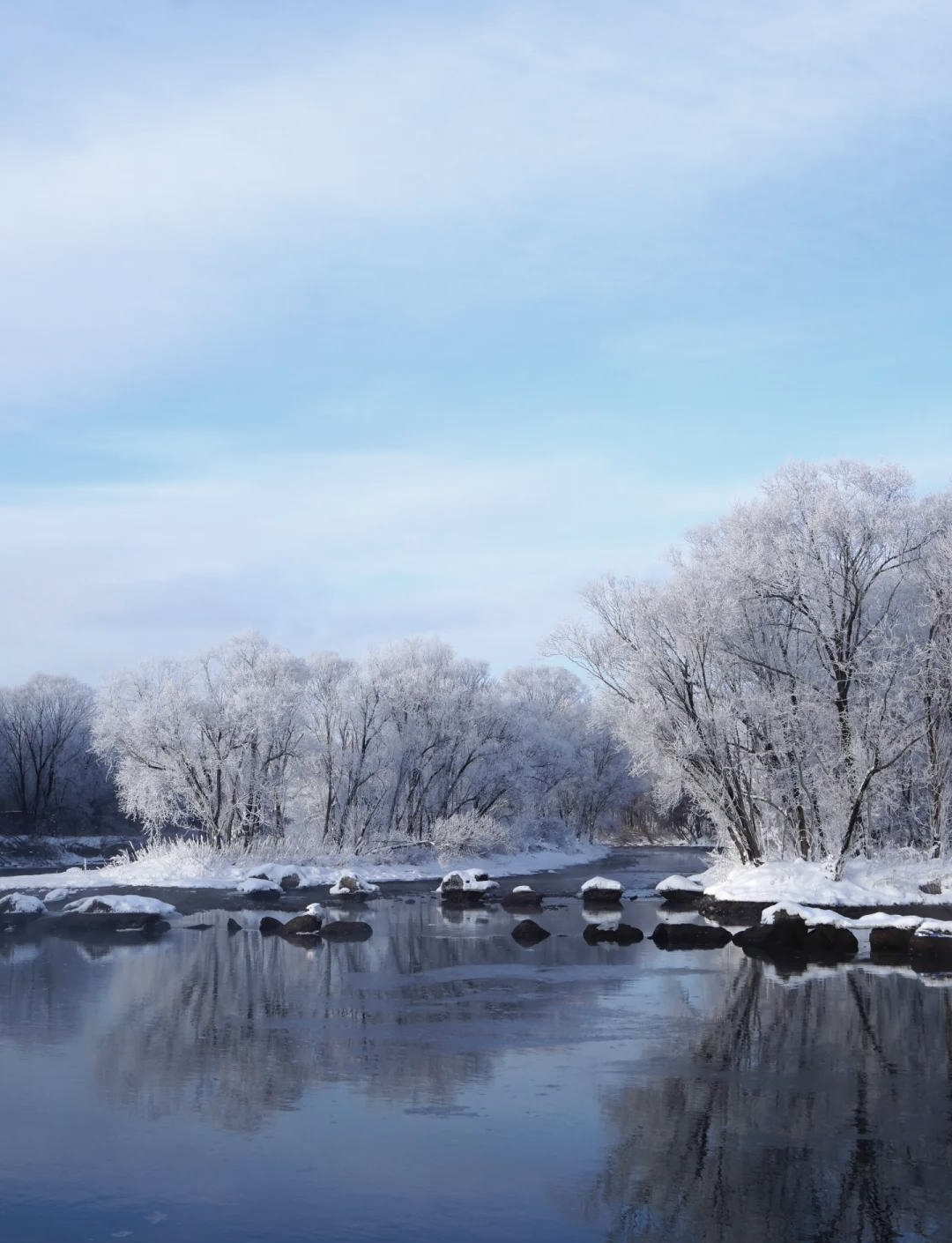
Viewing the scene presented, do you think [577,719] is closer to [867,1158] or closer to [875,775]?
[875,775]

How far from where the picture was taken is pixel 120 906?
33312 millimetres

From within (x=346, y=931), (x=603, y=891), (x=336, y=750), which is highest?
(x=336, y=750)

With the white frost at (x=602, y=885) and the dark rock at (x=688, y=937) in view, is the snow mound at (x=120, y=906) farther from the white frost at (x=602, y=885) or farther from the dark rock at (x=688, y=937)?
the white frost at (x=602, y=885)

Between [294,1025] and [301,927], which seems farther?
[301,927]

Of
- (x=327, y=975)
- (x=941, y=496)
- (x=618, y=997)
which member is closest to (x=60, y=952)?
(x=327, y=975)

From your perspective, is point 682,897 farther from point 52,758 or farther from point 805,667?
point 52,758

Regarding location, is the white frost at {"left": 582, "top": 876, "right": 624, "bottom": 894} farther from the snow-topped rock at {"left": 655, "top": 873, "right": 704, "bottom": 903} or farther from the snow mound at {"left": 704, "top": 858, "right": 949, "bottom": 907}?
the snow mound at {"left": 704, "top": 858, "right": 949, "bottom": 907}

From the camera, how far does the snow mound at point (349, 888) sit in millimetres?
43200

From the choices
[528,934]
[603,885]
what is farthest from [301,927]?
[603,885]

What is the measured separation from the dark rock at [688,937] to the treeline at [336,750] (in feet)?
49.8

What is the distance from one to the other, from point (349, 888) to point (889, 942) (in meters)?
21.4

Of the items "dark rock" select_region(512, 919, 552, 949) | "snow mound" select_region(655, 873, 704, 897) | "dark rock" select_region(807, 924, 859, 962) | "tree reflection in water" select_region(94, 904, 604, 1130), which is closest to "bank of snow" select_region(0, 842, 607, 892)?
"snow mound" select_region(655, 873, 704, 897)

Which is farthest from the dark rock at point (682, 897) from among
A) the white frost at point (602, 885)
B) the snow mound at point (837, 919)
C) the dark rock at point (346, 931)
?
the dark rock at point (346, 931)

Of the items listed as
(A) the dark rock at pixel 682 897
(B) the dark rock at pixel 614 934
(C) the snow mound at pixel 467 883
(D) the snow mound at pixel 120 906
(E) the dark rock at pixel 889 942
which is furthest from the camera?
(C) the snow mound at pixel 467 883
